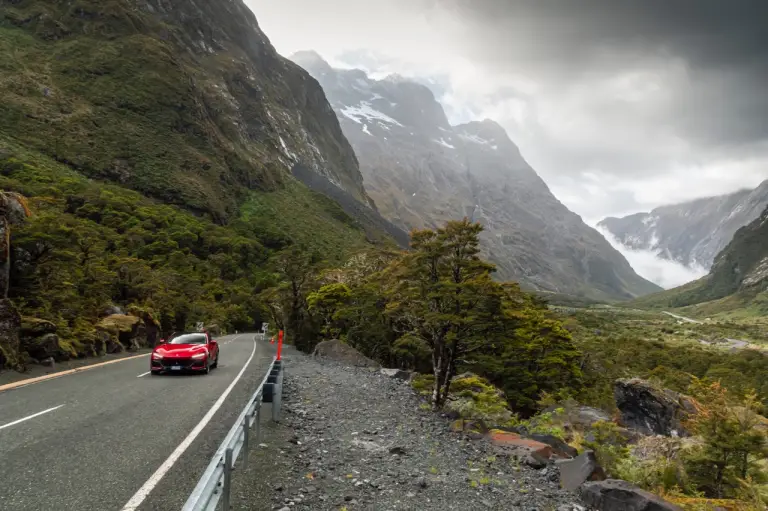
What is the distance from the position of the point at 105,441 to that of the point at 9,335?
32.1ft

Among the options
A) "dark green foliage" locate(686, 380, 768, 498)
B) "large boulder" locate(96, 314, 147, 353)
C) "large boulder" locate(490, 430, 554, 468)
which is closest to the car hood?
"large boulder" locate(96, 314, 147, 353)

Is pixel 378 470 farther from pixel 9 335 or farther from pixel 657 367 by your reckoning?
pixel 657 367

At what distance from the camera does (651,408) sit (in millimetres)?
26641

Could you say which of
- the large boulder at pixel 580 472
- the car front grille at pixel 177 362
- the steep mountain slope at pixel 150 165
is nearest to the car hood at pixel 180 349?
the car front grille at pixel 177 362

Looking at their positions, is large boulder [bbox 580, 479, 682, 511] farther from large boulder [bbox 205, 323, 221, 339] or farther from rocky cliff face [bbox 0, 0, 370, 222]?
rocky cliff face [bbox 0, 0, 370, 222]

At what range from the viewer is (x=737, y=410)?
1122 centimetres

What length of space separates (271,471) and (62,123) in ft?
365

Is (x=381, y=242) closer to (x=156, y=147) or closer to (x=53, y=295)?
(x=156, y=147)

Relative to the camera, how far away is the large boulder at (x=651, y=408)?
25.5m

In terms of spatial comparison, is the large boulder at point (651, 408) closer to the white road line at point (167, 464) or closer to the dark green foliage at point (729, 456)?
the dark green foliage at point (729, 456)

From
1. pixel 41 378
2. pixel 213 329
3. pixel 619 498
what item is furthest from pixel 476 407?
pixel 213 329

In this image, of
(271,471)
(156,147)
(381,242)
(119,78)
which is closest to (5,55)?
(119,78)

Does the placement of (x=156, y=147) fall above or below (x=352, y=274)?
above

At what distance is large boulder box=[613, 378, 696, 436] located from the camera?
25.5m
